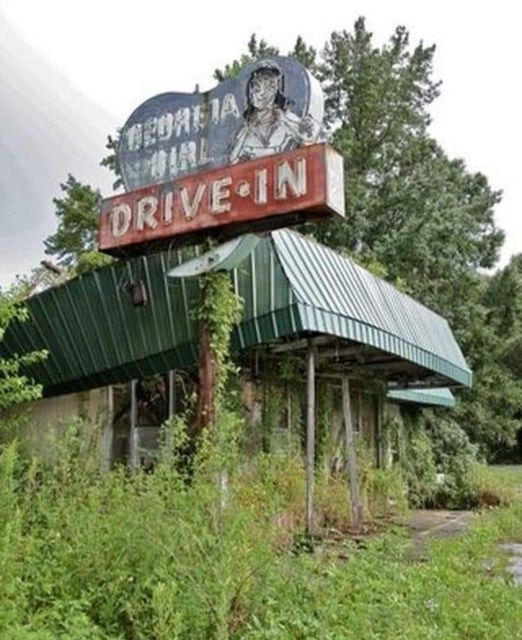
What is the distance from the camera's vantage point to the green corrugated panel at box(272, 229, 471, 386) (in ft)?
25.7

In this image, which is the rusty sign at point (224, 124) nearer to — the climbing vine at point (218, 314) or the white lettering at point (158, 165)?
the white lettering at point (158, 165)

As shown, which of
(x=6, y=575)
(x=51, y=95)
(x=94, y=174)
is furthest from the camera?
(x=94, y=174)

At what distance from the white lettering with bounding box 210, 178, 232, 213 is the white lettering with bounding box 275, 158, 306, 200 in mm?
648

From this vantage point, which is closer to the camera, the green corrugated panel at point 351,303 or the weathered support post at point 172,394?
the green corrugated panel at point 351,303

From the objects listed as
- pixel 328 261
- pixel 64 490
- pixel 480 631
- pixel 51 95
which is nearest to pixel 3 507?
pixel 64 490

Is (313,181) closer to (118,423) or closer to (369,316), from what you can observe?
(369,316)

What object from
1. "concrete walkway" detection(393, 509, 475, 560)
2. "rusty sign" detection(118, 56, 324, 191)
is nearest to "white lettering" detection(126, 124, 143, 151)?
"rusty sign" detection(118, 56, 324, 191)

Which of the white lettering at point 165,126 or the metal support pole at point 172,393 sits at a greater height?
the white lettering at point 165,126

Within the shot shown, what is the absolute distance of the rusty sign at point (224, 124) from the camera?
25.2 ft

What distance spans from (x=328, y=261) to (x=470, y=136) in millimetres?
18682

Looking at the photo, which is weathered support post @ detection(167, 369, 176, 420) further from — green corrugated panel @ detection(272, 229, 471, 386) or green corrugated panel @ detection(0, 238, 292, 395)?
green corrugated panel @ detection(272, 229, 471, 386)

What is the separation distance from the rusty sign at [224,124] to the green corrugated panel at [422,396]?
24.3 feet

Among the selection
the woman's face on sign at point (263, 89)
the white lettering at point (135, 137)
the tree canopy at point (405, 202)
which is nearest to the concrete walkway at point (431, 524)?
the woman's face on sign at point (263, 89)

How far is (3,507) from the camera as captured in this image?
396cm
